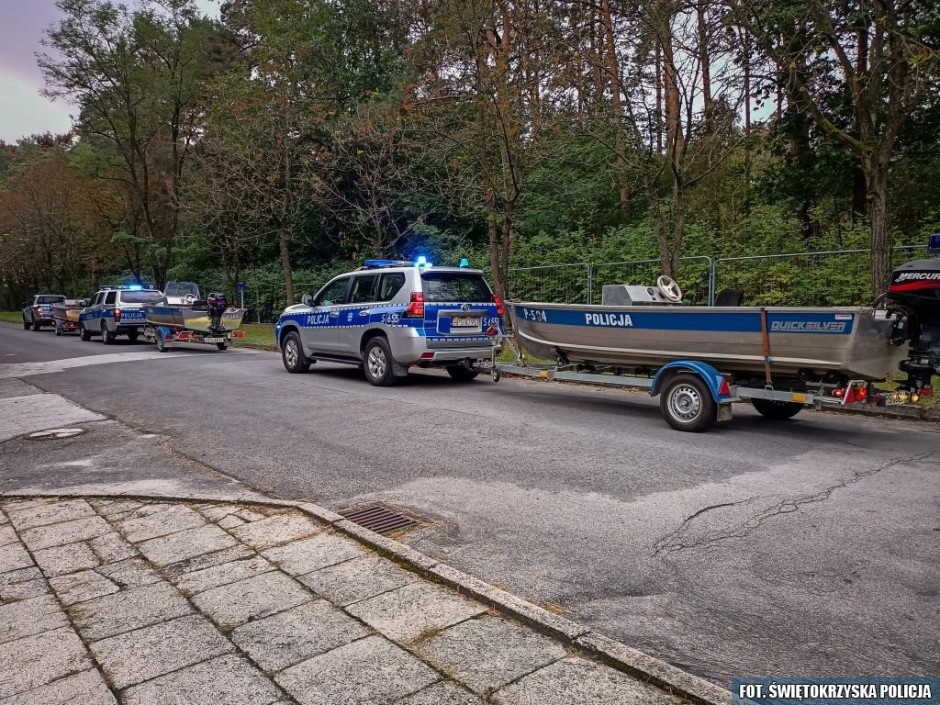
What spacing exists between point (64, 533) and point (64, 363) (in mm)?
14281

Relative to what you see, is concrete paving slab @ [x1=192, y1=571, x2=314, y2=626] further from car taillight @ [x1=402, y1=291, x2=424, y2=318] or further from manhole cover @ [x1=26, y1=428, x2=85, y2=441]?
car taillight @ [x1=402, y1=291, x2=424, y2=318]

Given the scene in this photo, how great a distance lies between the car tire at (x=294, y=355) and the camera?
13695 millimetres

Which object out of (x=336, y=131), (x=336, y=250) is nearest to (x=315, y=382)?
(x=336, y=131)

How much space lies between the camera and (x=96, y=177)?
135 ft

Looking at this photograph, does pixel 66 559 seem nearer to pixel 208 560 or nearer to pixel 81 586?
pixel 81 586

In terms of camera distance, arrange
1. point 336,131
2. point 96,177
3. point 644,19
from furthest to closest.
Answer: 1. point 96,177
2. point 336,131
3. point 644,19

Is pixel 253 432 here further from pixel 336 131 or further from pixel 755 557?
pixel 336 131

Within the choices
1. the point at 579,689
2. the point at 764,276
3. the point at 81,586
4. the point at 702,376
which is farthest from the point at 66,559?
the point at 764,276

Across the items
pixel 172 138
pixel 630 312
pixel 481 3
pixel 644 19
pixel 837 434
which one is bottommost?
pixel 837 434

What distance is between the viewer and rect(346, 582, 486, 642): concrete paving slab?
3.18 meters

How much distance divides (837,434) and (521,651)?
611 centimetres

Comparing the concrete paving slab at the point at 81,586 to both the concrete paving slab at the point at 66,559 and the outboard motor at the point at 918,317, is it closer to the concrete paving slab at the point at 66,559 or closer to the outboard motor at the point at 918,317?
the concrete paving slab at the point at 66,559

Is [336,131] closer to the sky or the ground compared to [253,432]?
closer to the sky

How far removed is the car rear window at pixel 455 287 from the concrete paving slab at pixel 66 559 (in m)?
7.15
